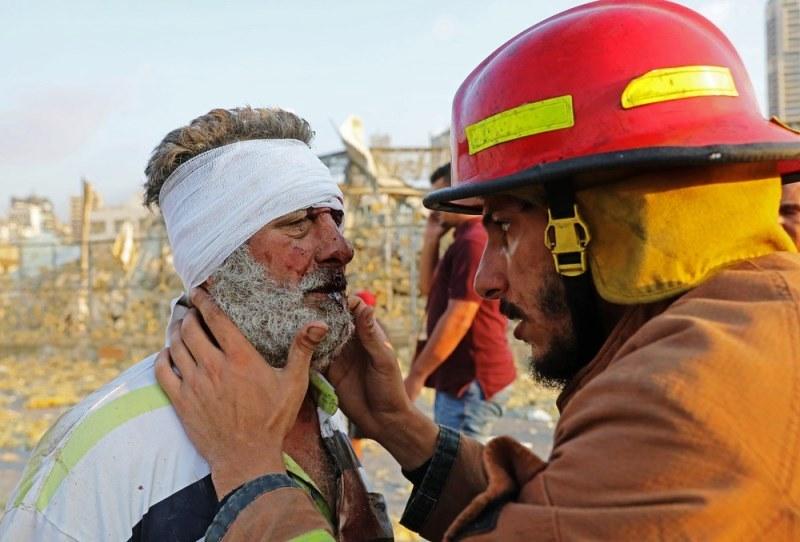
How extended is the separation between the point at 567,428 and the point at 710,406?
26 centimetres

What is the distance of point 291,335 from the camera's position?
2.12m

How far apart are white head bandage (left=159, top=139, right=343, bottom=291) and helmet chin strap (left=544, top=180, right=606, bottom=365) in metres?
0.91

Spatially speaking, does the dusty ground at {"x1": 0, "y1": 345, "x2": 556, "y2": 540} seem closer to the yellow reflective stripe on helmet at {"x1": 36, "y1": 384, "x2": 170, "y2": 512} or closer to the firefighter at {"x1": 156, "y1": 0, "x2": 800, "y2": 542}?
the yellow reflective stripe on helmet at {"x1": 36, "y1": 384, "x2": 170, "y2": 512}

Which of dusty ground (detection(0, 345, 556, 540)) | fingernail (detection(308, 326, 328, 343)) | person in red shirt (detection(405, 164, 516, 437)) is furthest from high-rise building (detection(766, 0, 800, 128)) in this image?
fingernail (detection(308, 326, 328, 343))

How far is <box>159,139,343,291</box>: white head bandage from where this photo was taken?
6.97ft

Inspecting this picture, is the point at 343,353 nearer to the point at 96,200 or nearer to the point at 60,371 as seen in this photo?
the point at 60,371

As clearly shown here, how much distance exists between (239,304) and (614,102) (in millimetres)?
1190

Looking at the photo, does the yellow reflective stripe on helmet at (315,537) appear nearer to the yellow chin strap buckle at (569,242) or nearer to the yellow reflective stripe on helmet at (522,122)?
the yellow chin strap buckle at (569,242)

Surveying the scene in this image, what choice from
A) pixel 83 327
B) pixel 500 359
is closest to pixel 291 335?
pixel 500 359

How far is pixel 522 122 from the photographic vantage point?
1.66m

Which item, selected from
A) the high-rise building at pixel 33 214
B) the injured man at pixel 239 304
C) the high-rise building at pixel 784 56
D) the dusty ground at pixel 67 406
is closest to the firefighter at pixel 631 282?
the injured man at pixel 239 304

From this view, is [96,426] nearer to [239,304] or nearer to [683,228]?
[239,304]

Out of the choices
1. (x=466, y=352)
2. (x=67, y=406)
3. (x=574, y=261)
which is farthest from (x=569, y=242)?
(x=67, y=406)

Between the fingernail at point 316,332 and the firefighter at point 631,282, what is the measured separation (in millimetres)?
43
